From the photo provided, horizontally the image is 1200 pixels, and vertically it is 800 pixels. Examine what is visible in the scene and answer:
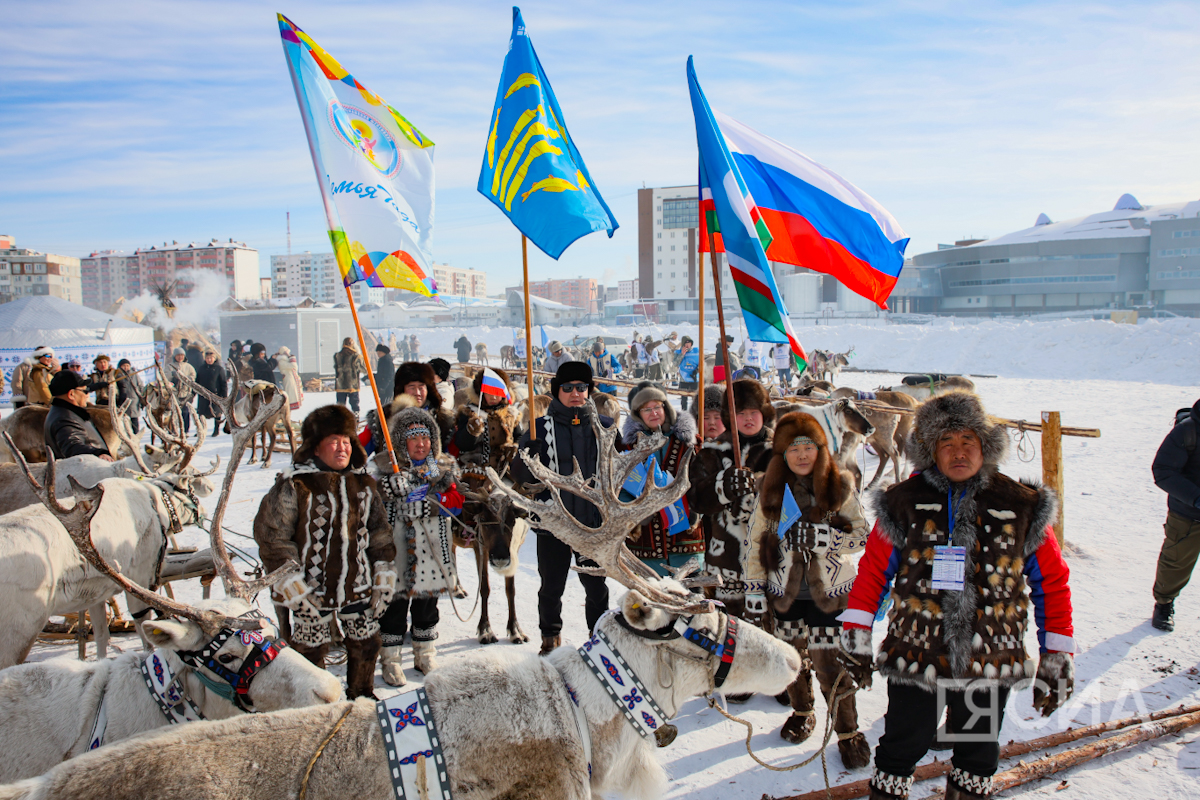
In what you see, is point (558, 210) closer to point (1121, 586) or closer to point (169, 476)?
point (169, 476)

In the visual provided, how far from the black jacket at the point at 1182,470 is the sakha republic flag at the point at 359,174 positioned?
194 inches

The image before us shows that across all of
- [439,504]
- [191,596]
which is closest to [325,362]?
[191,596]

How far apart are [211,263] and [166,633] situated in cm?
10668

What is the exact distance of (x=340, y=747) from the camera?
195 centimetres

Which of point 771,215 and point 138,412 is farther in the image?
point 138,412

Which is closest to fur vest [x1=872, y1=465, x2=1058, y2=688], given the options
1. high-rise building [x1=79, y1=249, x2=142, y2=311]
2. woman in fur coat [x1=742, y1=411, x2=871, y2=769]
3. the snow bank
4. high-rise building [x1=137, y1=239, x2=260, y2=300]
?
woman in fur coat [x1=742, y1=411, x2=871, y2=769]

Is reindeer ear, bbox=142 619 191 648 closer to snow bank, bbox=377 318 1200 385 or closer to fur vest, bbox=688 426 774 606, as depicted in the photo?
fur vest, bbox=688 426 774 606

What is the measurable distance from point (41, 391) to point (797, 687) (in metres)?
7.38

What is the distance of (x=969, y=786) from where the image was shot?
2531 mm

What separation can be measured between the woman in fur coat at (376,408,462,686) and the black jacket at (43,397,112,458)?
276 centimetres

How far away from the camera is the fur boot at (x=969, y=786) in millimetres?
2521

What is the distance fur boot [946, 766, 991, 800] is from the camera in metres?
2.52

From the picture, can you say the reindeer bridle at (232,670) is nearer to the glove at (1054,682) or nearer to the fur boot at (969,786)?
the fur boot at (969,786)

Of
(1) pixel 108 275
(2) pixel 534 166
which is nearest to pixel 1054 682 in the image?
(2) pixel 534 166
